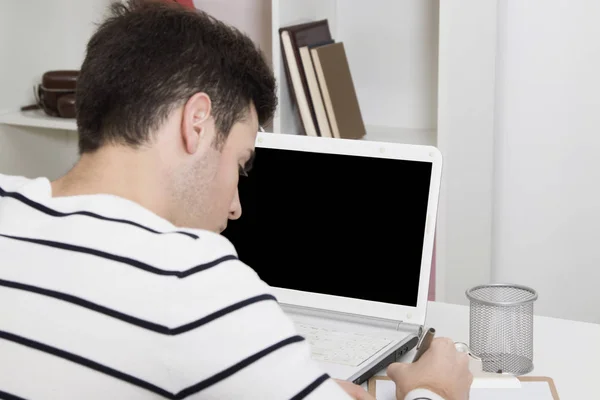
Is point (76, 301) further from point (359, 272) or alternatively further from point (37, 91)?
point (37, 91)

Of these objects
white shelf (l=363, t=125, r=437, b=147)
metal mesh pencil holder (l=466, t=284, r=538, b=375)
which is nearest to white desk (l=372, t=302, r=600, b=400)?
metal mesh pencil holder (l=466, t=284, r=538, b=375)

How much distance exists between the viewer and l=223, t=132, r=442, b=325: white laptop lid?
4.58 ft

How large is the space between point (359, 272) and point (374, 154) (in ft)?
0.62

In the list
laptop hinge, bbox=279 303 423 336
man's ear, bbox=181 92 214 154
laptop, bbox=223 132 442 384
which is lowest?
laptop hinge, bbox=279 303 423 336

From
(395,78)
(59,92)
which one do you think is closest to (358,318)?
(395,78)

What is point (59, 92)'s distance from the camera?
273 centimetres

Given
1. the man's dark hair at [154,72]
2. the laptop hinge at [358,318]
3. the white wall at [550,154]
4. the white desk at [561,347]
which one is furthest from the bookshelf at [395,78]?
the man's dark hair at [154,72]

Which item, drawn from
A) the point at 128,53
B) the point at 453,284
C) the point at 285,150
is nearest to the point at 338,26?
the point at 453,284

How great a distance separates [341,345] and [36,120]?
1702 mm

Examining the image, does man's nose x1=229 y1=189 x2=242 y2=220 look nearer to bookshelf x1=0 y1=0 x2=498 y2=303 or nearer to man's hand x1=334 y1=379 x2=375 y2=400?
man's hand x1=334 y1=379 x2=375 y2=400

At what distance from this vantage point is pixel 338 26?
2596 mm

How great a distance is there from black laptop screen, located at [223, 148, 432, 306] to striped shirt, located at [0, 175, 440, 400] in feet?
1.74

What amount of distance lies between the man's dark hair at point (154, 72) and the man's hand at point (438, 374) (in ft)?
1.32

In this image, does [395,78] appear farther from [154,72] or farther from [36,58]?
[154,72]
